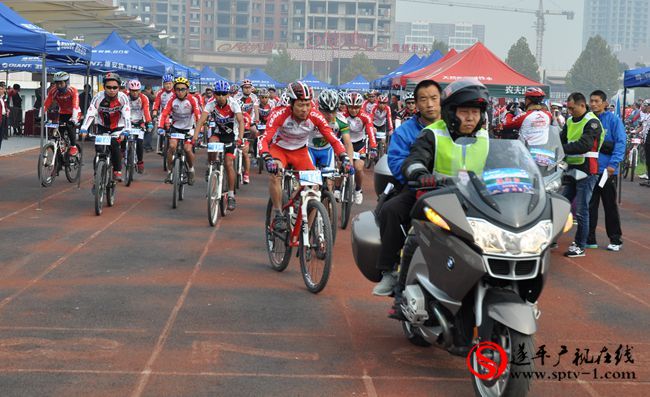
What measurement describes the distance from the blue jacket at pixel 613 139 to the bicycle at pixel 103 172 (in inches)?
262

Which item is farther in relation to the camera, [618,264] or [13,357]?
[618,264]

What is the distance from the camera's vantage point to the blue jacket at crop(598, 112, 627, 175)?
464 inches

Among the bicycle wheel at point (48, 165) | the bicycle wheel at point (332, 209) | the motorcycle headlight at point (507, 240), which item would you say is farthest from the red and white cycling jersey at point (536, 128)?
the bicycle wheel at point (48, 165)

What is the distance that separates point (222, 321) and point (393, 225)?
1.81m

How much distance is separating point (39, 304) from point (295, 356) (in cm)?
251

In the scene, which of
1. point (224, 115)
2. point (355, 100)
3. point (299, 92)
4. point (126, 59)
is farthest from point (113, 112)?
point (126, 59)

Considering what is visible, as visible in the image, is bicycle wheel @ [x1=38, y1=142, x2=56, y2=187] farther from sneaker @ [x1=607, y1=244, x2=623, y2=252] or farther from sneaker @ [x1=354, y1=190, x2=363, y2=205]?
sneaker @ [x1=607, y1=244, x2=623, y2=252]

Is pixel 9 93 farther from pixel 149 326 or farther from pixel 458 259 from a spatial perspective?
pixel 458 259

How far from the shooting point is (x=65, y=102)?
1744 cm

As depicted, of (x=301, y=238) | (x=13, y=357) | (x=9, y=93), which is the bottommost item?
(x=13, y=357)

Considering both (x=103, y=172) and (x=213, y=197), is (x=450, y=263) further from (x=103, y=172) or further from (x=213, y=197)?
(x=103, y=172)

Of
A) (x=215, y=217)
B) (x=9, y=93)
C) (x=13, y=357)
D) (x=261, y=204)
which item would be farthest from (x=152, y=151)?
(x=13, y=357)

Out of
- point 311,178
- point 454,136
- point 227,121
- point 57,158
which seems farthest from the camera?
point 57,158

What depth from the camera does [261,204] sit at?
51.9ft
